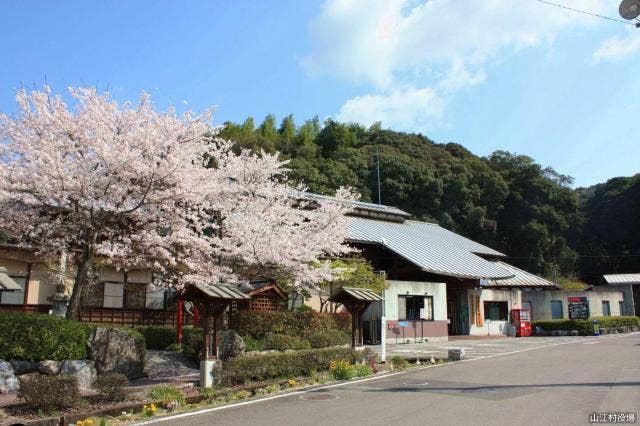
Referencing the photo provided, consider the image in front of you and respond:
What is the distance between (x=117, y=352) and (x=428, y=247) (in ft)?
79.2

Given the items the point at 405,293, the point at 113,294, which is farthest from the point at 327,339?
the point at 405,293

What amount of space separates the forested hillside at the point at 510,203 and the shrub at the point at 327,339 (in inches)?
1331

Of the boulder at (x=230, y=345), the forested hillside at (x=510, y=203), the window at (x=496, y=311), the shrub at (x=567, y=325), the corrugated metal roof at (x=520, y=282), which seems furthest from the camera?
the forested hillside at (x=510, y=203)

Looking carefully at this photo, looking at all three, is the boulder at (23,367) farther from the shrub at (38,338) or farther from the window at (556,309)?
the window at (556,309)

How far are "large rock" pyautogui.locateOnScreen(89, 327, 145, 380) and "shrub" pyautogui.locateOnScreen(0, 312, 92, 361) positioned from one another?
421 millimetres

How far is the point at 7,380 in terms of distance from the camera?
36.7ft

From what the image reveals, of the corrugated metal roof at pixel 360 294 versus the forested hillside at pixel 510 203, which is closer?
the corrugated metal roof at pixel 360 294

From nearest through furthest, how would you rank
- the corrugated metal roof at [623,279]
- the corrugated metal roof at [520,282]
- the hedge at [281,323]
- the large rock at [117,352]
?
the large rock at [117,352]
the hedge at [281,323]
the corrugated metal roof at [520,282]
the corrugated metal roof at [623,279]

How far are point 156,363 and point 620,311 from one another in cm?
3918

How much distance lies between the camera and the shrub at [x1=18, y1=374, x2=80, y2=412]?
9.37 metres

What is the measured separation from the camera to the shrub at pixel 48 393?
30.7 feet

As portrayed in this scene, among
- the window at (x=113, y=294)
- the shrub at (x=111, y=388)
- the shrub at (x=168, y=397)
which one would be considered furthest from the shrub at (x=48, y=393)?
the window at (x=113, y=294)

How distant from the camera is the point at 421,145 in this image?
71.6m

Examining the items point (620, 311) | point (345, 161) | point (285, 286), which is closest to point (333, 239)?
point (285, 286)
